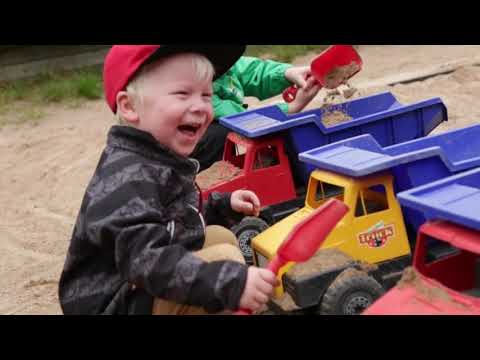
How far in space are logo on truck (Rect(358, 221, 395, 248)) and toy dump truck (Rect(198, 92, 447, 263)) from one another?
0.49 metres

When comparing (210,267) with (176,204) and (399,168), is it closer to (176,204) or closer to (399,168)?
(176,204)

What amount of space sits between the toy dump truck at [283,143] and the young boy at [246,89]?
10 centimetres

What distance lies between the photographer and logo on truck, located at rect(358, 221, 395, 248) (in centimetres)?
168

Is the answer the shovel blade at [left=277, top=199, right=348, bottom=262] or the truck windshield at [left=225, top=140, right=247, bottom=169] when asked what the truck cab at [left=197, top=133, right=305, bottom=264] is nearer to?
the truck windshield at [left=225, top=140, right=247, bottom=169]

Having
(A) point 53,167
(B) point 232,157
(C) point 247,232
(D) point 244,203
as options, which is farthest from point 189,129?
(A) point 53,167

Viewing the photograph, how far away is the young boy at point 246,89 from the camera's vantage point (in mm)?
2564

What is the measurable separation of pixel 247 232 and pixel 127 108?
82 centimetres

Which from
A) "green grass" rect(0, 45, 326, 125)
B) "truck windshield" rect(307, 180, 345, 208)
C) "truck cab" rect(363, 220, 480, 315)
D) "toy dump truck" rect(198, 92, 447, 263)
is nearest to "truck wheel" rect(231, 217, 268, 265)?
"toy dump truck" rect(198, 92, 447, 263)

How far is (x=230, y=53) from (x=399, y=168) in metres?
0.50

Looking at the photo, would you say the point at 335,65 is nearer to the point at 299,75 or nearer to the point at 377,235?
the point at 299,75

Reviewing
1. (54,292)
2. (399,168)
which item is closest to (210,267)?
(399,168)

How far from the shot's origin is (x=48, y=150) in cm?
368

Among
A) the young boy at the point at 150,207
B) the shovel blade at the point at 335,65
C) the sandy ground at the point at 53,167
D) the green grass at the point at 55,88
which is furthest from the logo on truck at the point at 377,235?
the green grass at the point at 55,88
